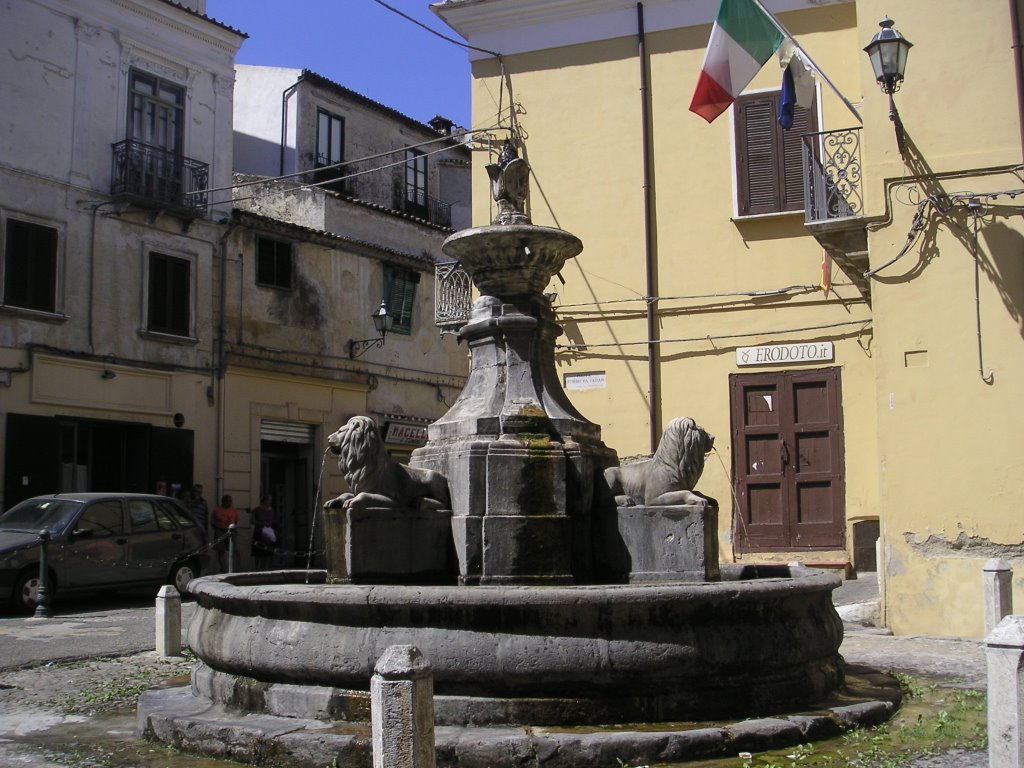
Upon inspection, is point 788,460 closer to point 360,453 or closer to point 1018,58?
point 1018,58

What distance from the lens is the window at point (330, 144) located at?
28.5 metres

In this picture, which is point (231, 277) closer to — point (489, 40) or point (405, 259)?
point (405, 259)

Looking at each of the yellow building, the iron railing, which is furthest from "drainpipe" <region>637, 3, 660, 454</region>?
the iron railing

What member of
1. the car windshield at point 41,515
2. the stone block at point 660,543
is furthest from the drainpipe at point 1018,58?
the car windshield at point 41,515

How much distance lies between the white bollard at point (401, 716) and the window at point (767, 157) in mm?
12981

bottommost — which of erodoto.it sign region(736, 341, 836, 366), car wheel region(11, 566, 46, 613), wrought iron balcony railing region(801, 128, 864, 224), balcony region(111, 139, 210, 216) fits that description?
car wheel region(11, 566, 46, 613)

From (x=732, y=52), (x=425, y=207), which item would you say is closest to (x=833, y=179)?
(x=732, y=52)

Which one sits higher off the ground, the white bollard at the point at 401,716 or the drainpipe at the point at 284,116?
the drainpipe at the point at 284,116

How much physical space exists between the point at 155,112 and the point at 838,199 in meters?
14.8

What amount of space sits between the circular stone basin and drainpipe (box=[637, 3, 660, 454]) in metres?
10.4

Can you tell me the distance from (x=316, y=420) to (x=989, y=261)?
17083mm

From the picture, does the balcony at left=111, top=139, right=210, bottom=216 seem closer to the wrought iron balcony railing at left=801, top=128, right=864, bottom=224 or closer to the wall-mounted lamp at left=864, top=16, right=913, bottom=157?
the wrought iron balcony railing at left=801, top=128, right=864, bottom=224

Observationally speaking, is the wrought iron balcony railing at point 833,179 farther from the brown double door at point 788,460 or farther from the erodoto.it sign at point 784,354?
the brown double door at point 788,460

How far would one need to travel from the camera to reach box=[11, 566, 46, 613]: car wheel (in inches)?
559
